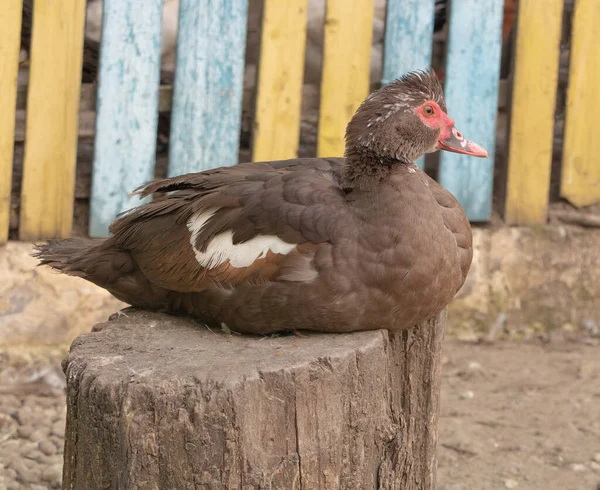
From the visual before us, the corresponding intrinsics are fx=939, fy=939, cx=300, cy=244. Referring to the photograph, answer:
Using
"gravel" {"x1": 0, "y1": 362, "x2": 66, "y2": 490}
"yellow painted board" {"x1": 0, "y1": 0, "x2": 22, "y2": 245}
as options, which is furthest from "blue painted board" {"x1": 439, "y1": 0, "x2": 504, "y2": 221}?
"gravel" {"x1": 0, "y1": 362, "x2": 66, "y2": 490}

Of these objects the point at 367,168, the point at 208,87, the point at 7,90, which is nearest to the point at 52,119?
the point at 7,90

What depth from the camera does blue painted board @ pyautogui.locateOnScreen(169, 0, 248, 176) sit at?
13.9ft

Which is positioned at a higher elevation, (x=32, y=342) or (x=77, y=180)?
(x=77, y=180)

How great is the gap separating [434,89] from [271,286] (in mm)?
790

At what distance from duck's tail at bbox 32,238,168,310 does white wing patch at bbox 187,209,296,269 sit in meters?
0.23

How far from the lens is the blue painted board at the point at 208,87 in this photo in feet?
13.9

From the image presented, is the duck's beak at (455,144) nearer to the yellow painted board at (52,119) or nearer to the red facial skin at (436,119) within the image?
the red facial skin at (436,119)

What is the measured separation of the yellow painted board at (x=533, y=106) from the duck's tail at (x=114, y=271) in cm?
234

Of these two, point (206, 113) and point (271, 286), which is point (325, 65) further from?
point (271, 286)

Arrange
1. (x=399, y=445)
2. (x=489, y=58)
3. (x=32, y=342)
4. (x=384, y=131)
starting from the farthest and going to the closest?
(x=489, y=58)
(x=32, y=342)
(x=384, y=131)
(x=399, y=445)

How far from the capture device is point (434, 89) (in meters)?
2.83

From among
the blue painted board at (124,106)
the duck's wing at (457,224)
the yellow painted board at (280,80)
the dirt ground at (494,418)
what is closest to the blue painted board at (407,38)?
the yellow painted board at (280,80)

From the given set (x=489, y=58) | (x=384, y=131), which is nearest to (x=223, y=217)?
(x=384, y=131)

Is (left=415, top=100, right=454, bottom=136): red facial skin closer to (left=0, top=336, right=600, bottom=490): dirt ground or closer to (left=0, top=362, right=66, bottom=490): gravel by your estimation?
(left=0, top=336, right=600, bottom=490): dirt ground
